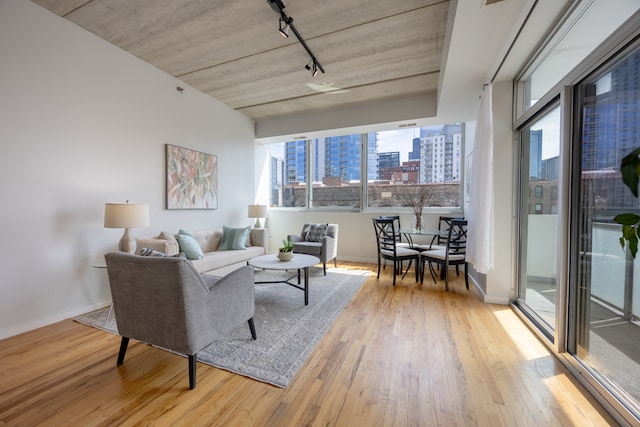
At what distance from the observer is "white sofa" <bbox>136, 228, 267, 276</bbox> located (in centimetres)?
303

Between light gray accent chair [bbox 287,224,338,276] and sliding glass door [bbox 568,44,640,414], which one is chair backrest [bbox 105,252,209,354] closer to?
sliding glass door [bbox 568,44,640,414]

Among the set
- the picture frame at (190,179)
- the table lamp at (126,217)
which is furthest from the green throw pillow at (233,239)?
the table lamp at (126,217)

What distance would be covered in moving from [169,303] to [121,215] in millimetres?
1646

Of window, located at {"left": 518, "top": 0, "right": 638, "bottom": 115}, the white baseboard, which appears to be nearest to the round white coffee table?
the white baseboard

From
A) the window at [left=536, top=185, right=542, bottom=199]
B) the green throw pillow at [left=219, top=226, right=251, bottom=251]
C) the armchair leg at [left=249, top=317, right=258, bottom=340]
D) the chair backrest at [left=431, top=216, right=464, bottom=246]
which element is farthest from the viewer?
the chair backrest at [left=431, top=216, right=464, bottom=246]

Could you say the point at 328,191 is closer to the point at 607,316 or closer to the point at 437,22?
the point at 437,22

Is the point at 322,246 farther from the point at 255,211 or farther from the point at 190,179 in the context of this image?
the point at 190,179

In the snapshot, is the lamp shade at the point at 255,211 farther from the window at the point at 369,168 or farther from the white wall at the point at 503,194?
the white wall at the point at 503,194

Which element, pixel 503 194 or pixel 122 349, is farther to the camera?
pixel 503 194

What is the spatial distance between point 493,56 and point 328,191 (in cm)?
383

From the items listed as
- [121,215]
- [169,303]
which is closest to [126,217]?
[121,215]

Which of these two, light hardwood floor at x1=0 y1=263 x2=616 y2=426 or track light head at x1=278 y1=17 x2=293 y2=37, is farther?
track light head at x1=278 y1=17 x2=293 y2=37

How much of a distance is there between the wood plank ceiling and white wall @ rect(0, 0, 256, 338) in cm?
30

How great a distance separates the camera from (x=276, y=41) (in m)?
2.96
